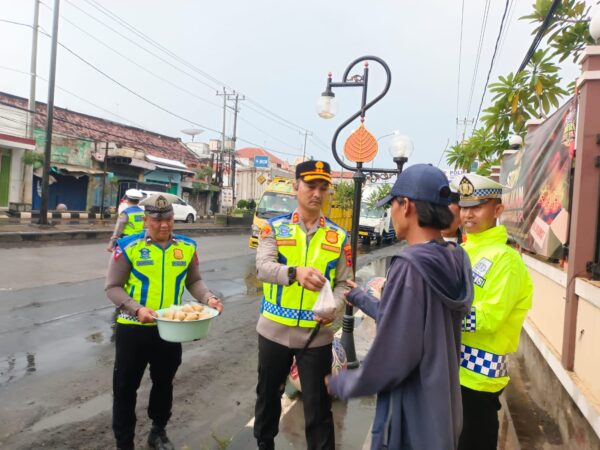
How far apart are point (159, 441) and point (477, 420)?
2240 millimetres

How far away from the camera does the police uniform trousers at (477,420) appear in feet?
7.60

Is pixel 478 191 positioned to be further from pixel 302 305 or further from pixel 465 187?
pixel 302 305

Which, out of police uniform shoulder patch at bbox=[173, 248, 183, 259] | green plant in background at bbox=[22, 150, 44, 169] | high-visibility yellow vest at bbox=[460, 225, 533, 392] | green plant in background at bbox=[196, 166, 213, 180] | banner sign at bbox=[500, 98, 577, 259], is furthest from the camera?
green plant in background at bbox=[196, 166, 213, 180]

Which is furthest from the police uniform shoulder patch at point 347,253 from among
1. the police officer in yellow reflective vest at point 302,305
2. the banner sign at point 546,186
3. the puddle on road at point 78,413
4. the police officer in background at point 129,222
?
the police officer in background at point 129,222

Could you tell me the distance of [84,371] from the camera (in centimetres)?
476

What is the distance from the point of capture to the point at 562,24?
5527mm

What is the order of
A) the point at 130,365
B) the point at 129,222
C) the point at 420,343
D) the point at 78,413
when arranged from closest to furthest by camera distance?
the point at 420,343, the point at 130,365, the point at 78,413, the point at 129,222

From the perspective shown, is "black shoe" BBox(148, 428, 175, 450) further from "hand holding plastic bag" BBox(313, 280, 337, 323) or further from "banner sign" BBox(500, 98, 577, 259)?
"banner sign" BBox(500, 98, 577, 259)

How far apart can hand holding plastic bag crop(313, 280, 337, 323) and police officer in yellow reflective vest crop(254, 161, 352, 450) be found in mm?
241

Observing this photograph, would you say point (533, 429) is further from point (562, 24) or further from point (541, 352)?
point (562, 24)

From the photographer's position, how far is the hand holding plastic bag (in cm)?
236

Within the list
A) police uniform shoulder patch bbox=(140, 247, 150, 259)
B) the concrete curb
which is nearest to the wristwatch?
police uniform shoulder patch bbox=(140, 247, 150, 259)

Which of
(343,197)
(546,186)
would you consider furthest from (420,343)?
A: (343,197)

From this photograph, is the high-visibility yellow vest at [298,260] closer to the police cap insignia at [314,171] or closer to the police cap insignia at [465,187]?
the police cap insignia at [314,171]
